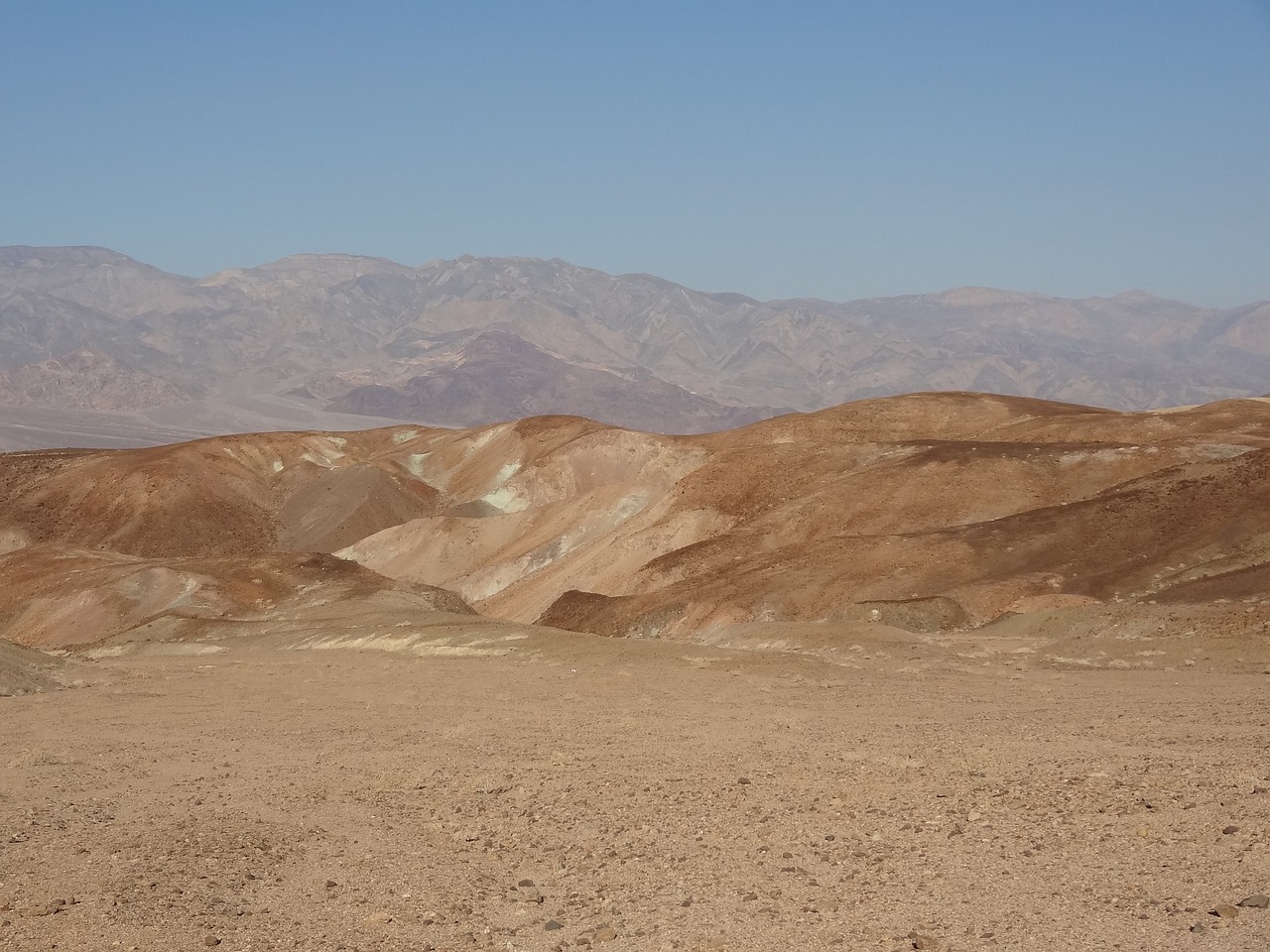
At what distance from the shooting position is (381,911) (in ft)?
38.0

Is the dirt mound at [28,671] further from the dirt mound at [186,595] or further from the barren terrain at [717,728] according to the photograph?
the dirt mound at [186,595]

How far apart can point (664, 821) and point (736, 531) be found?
126 ft

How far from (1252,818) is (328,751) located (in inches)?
494

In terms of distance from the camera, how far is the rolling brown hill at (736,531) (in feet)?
116

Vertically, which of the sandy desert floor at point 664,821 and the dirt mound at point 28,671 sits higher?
the sandy desert floor at point 664,821

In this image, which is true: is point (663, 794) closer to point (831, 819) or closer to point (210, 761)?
point (831, 819)

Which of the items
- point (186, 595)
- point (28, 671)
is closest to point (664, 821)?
point (28, 671)

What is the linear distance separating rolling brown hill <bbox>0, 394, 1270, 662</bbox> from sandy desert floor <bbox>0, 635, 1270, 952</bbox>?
32.4 ft

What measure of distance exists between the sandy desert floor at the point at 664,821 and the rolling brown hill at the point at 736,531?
9.87 m

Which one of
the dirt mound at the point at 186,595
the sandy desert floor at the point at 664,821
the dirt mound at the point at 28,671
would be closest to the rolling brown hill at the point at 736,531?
the dirt mound at the point at 186,595

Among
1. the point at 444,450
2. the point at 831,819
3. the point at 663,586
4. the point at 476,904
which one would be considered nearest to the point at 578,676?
the point at 831,819

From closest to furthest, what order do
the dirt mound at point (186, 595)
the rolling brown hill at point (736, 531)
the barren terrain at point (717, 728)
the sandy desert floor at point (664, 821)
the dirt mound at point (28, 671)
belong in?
1. the sandy desert floor at point (664, 821)
2. the barren terrain at point (717, 728)
3. the dirt mound at point (28, 671)
4. the rolling brown hill at point (736, 531)
5. the dirt mound at point (186, 595)

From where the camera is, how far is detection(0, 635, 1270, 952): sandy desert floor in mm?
A: 10898

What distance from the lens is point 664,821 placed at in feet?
47.2
